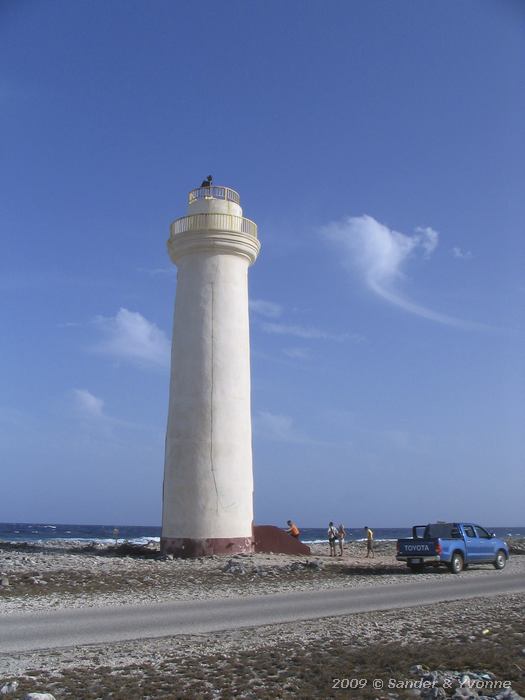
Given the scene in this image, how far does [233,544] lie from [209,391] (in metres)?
5.08

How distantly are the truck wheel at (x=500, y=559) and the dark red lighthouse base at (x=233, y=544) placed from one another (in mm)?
7087

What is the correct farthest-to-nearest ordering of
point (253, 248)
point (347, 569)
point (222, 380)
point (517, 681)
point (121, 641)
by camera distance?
point (253, 248) → point (222, 380) → point (347, 569) → point (121, 641) → point (517, 681)

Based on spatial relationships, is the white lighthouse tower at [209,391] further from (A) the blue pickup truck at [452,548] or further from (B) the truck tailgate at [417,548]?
(A) the blue pickup truck at [452,548]

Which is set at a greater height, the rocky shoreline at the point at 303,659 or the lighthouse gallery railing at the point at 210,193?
the lighthouse gallery railing at the point at 210,193

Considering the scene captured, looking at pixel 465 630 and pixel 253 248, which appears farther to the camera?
pixel 253 248

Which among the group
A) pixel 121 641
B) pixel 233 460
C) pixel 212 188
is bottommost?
pixel 121 641

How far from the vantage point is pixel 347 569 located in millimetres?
22625

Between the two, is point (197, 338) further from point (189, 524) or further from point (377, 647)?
point (377, 647)

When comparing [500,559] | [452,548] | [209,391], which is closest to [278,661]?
[452,548]

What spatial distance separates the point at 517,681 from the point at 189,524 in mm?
16743

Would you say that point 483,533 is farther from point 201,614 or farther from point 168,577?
point 201,614

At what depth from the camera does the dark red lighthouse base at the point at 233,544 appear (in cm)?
2319

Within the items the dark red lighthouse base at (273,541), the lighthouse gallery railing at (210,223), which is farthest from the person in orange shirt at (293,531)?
the lighthouse gallery railing at (210,223)

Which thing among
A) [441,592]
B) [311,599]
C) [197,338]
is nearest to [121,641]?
[311,599]
